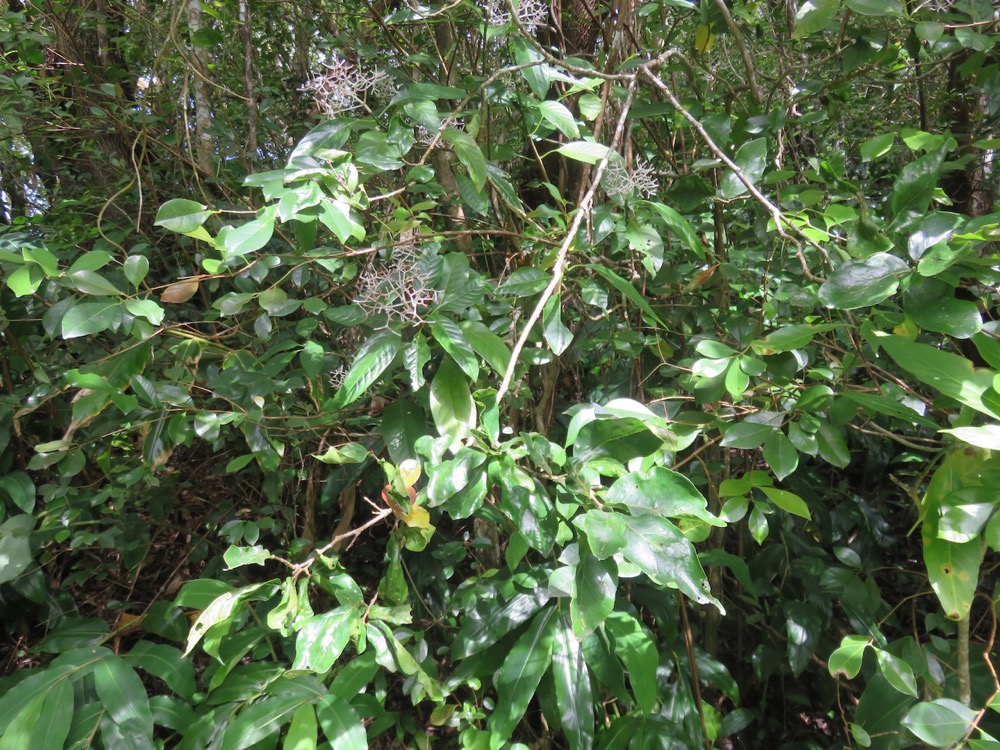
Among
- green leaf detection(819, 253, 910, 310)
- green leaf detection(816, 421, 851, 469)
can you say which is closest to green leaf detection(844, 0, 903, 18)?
green leaf detection(819, 253, 910, 310)

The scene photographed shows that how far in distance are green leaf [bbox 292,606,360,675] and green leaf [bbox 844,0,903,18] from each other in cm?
113

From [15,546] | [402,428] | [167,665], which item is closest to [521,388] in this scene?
[402,428]

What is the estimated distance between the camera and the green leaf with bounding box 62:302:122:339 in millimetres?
900

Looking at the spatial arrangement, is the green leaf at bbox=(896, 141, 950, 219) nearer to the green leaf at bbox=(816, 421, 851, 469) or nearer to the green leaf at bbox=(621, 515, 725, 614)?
the green leaf at bbox=(816, 421, 851, 469)

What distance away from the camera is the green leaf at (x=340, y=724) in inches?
40.9

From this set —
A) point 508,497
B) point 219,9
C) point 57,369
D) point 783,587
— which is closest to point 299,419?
point 508,497

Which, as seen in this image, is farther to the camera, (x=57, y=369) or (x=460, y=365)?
(x=57, y=369)

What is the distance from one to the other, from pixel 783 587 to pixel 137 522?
1.53m

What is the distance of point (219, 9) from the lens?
1922 mm

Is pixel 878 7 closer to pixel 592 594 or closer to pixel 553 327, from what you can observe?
pixel 553 327

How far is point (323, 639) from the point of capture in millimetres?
763

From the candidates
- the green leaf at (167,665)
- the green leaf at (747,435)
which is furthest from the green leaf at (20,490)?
the green leaf at (747,435)

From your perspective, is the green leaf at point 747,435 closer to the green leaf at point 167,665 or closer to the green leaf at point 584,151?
the green leaf at point 584,151

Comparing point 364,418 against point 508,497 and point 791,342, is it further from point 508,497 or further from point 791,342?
point 791,342
